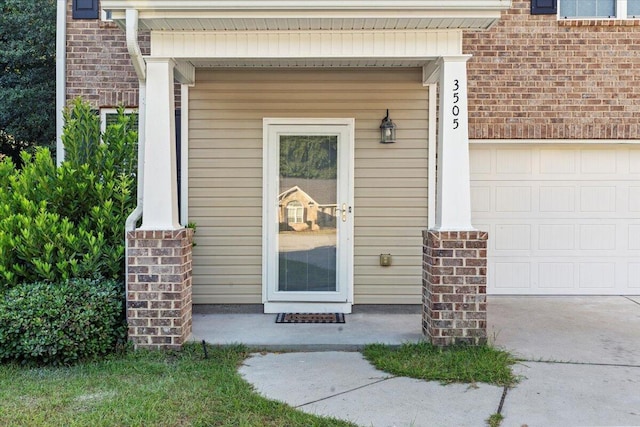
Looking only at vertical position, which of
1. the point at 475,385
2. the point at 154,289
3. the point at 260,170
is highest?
the point at 260,170

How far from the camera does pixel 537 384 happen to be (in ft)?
12.7

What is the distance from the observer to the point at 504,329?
5.27m

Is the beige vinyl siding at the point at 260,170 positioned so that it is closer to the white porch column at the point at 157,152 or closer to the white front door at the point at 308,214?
the white front door at the point at 308,214

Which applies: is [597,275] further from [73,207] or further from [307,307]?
[73,207]

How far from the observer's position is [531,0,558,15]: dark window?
623 centimetres

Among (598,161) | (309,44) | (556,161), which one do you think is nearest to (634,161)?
(598,161)

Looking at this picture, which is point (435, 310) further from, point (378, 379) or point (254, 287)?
point (254, 287)

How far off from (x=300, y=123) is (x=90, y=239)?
8.28 ft

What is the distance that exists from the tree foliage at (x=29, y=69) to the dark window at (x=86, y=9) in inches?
102

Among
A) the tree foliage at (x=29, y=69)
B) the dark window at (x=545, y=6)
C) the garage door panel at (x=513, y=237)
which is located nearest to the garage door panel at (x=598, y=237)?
the garage door panel at (x=513, y=237)

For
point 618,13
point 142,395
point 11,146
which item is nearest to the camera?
point 142,395

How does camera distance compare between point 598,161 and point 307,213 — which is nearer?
point 307,213

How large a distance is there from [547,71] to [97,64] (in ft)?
17.0

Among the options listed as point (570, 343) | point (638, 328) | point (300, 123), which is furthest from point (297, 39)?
point (638, 328)
